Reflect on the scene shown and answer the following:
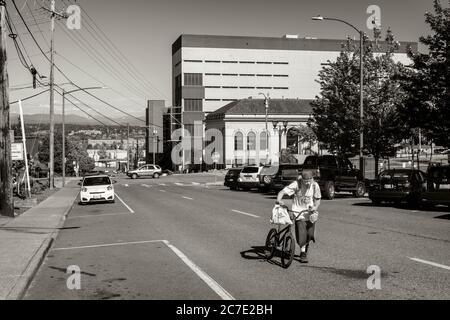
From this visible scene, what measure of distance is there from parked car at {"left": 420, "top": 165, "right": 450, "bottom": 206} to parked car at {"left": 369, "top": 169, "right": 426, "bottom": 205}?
0.87 m

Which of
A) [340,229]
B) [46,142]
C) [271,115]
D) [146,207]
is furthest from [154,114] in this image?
[340,229]

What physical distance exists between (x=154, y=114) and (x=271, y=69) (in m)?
37.8

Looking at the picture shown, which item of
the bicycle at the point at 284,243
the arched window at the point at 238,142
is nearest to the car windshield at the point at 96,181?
the bicycle at the point at 284,243

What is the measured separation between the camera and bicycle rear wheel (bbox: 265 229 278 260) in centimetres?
1008

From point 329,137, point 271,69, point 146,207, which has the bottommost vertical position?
point 146,207

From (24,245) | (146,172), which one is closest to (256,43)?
(146,172)

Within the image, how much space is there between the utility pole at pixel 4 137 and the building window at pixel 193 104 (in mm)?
96832

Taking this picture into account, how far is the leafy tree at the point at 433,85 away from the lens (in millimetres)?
24375

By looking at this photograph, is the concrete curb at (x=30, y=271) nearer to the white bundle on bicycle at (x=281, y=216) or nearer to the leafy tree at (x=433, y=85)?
the white bundle on bicycle at (x=281, y=216)

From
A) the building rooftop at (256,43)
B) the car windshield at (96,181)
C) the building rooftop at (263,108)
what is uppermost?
the building rooftop at (256,43)

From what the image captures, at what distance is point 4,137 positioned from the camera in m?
20.0

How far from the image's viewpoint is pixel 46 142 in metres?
120

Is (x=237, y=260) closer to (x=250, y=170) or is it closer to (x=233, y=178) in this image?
(x=250, y=170)
